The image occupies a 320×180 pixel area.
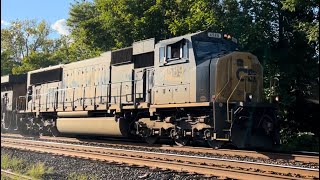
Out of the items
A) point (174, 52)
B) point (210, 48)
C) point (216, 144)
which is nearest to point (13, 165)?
point (216, 144)

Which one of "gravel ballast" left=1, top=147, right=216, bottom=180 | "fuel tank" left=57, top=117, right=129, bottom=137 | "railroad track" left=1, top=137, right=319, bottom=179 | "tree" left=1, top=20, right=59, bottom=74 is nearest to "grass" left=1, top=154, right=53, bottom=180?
"gravel ballast" left=1, top=147, right=216, bottom=180

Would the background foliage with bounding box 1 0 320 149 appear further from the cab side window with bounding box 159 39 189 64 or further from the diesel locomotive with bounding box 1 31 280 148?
the cab side window with bounding box 159 39 189 64

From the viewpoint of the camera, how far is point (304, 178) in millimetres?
6590

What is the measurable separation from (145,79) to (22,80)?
1152 cm

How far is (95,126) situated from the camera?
14.3 metres

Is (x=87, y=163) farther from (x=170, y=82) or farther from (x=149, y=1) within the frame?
(x=149, y=1)

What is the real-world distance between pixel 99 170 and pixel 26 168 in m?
2.01

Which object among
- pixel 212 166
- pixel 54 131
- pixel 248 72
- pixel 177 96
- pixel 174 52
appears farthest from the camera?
pixel 54 131

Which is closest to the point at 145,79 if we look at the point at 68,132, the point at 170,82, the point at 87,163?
the point at 170,82

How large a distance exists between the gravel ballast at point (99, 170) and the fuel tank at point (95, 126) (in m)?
2.69

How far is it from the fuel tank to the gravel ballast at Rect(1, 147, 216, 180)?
2692 millimetres

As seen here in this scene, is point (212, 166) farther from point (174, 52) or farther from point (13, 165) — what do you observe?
point (13, 165)

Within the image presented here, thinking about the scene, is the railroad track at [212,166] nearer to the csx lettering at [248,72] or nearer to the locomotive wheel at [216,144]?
the locomotive wheel at [216,144]

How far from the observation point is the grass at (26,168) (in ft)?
26.4
